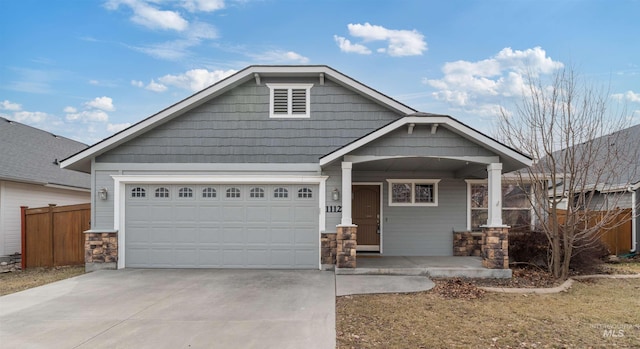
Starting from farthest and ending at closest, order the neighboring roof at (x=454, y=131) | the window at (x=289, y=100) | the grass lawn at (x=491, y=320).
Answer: the window at (x=289, y=100) → the neighboring roof at (x=454, y=131) → the grass lawn at (x=491, y=320)

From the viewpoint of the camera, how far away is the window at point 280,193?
30.5 feet

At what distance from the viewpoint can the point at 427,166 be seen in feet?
31.9

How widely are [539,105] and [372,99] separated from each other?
13.0ft

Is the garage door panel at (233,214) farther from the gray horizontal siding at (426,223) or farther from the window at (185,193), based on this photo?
the gray horizontal siding at (426,223)

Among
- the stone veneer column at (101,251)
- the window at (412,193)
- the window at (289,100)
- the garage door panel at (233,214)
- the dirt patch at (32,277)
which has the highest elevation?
the window at (289,100)

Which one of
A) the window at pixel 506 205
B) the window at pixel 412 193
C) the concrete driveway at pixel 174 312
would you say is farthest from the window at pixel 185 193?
the window at pixel 506 205

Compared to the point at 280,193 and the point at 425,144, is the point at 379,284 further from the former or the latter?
the point at 280,193

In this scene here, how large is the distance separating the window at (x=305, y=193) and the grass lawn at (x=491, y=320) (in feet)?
11.0

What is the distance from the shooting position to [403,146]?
8.18 metres

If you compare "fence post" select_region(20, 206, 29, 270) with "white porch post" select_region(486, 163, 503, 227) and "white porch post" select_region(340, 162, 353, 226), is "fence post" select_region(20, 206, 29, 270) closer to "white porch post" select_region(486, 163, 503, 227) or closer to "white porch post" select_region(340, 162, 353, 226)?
"white porch post" select_region(340, 162, 353, 226)

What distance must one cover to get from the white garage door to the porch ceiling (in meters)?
1.75

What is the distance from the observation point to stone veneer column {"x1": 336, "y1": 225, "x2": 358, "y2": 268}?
8.31m

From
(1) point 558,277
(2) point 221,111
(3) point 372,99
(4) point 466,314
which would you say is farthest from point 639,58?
(2) point 221,111

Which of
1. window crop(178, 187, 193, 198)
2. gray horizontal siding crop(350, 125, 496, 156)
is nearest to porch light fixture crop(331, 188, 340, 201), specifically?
gray horizontal siding crop(350, 125, 496, 156)
